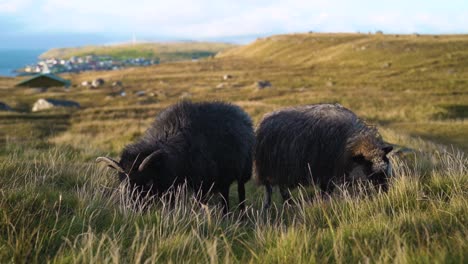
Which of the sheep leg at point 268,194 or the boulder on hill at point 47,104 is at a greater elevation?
the sheep leg at point 268,194

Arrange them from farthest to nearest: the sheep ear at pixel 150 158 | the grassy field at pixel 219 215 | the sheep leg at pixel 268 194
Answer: the sheep leg at pixel 268 194
the sheep ear at pixel 150 158
the grassy field at pixel 219 215

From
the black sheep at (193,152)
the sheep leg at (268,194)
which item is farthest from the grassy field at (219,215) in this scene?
the black sheep at (193,152)

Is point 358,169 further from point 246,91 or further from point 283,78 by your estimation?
point 283,78

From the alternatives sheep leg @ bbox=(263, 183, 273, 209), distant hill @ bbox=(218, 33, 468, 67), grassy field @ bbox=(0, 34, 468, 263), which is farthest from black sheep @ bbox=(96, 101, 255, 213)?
distant hill @ bbox=(218, 33, 468, 67)

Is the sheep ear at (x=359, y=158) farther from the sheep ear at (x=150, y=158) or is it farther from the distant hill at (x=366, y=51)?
the distant hill at (x=366, y=51)

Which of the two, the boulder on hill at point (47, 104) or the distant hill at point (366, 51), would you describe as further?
the distant hill at point (366, 51)

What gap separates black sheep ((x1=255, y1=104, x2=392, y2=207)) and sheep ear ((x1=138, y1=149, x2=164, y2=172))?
10.1 feet

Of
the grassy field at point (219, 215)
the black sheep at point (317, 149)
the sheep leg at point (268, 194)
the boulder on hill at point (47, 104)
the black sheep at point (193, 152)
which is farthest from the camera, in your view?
the boulder on hill at point (47, 104)

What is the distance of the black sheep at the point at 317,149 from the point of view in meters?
8.92

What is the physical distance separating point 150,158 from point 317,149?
3772 mm

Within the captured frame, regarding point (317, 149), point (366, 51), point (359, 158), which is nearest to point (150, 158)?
point (317, 149)

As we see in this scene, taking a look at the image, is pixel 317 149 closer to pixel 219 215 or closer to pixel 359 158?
pixel 359 158

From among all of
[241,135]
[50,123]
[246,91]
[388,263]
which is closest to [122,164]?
[241,135]

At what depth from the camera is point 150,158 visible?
25.6 ft
